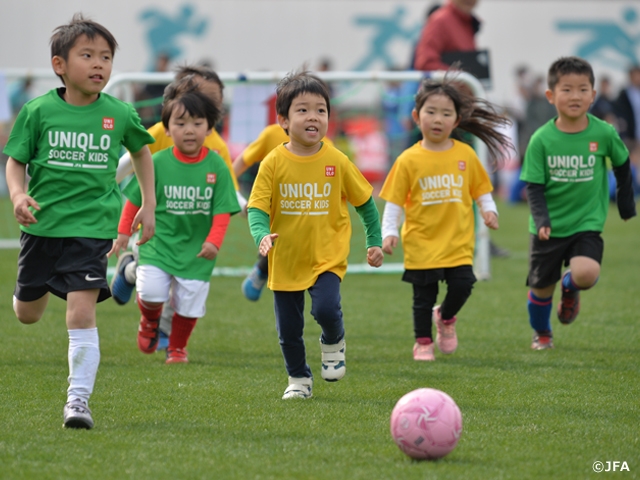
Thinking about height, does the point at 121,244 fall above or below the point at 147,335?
above

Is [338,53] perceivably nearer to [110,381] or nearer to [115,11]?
[115,11]

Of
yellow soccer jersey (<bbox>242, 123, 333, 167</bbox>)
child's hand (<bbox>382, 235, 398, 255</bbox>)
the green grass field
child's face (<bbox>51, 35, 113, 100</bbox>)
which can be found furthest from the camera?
yellow soccer jersey (<bbox>242, 123, 333, 167</bbox>)

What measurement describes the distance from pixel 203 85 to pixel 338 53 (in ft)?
49.0

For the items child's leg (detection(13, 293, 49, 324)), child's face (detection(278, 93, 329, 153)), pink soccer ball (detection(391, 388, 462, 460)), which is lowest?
pink soccer ball (detection(391, 388, 462, 460))

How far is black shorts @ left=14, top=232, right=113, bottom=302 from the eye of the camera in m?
4.15

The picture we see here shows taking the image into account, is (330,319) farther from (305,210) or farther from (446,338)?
(446,338)

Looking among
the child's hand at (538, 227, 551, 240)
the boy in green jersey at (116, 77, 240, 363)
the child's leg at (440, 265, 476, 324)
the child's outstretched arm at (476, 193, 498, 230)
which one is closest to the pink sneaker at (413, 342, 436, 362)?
the child's leg at (440, 265, 476, 324)

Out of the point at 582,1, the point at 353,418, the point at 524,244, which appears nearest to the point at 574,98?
the point at 353,418

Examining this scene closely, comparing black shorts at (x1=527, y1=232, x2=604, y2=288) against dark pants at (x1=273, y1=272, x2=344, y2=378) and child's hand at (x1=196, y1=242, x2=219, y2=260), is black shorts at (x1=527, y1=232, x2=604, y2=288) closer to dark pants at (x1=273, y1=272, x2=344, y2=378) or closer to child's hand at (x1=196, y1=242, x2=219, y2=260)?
dark pants at (x1=273, y1=272, x2=344, y2=378)

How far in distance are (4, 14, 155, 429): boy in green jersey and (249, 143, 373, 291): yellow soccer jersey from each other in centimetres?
75

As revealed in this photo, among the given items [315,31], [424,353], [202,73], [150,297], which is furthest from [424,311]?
[315,31]

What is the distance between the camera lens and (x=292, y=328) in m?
4.66

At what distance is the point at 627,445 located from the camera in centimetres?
376

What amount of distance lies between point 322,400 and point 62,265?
1363mm
